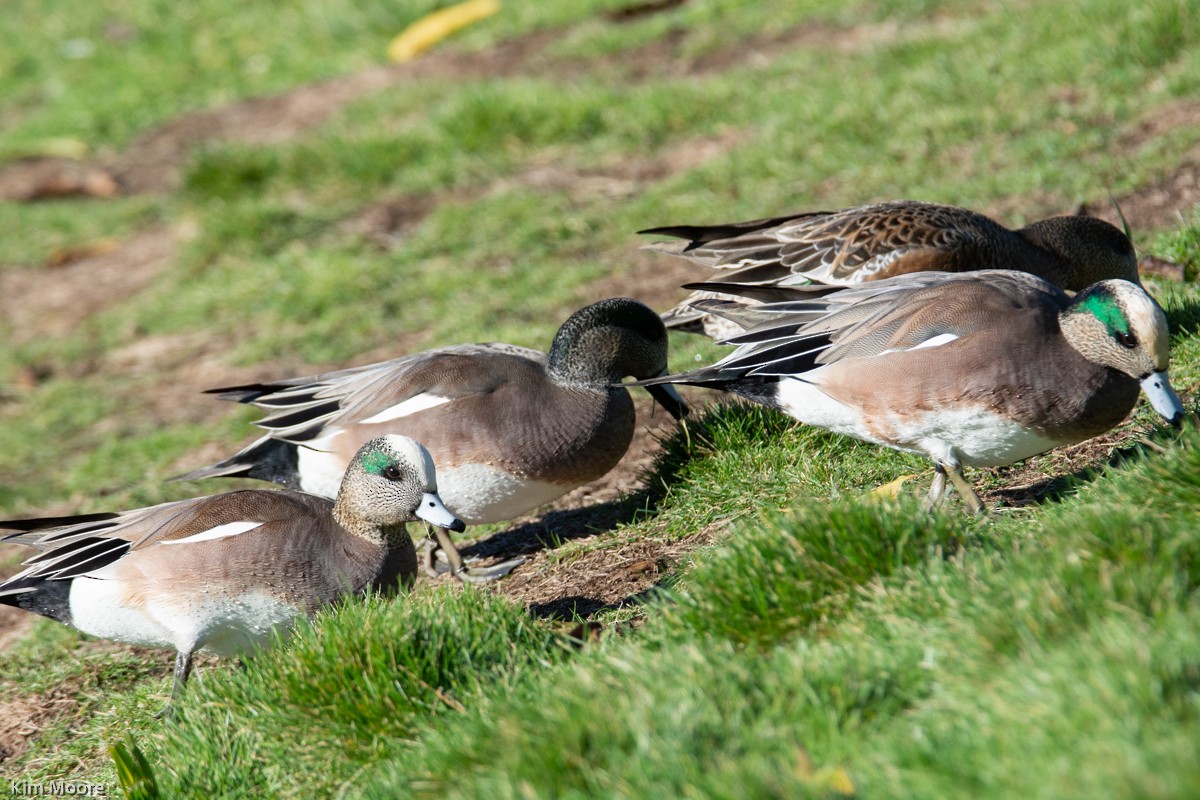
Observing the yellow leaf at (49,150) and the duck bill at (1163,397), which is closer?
the duck bill at (1163,397)

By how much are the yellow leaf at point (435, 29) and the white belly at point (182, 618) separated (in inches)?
328

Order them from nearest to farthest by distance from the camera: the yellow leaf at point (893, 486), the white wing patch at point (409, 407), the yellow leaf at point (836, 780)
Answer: the yellow leaf at point (836, 780)
the yellow leaf at point (893, 486)
the white wing patch at point (409, 407)

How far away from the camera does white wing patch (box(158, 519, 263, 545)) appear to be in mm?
4102

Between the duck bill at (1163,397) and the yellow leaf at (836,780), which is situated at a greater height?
the duck bill at (1163,397)

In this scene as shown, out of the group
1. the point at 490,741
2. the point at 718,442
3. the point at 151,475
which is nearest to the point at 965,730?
the point at 490,741

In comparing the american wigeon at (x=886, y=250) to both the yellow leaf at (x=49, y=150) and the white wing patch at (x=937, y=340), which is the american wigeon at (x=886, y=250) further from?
the yellow leaf at (x=49, y=150)

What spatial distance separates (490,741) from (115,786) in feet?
4.42

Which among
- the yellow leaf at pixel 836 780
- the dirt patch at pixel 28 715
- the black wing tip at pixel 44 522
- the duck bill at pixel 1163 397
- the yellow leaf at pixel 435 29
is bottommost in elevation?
the dirt patch at pixel 28 715

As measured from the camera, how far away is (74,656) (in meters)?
4.77

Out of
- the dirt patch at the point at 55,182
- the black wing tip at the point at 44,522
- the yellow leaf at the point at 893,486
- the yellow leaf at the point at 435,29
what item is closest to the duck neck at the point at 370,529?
the black wing tip at the point at 44,522

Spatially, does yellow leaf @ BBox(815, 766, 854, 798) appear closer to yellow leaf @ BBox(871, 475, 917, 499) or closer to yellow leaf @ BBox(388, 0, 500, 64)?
yellow leaf @ BBox(871, 475, 917, 499)

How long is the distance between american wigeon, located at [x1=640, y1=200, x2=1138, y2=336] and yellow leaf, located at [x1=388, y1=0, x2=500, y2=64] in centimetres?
685

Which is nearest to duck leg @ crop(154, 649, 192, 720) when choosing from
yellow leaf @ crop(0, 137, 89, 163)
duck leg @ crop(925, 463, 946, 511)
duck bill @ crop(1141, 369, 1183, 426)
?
duck leg @ crop(925, 463, 946, 511)

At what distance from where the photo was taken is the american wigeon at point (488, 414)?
465 centimetres
